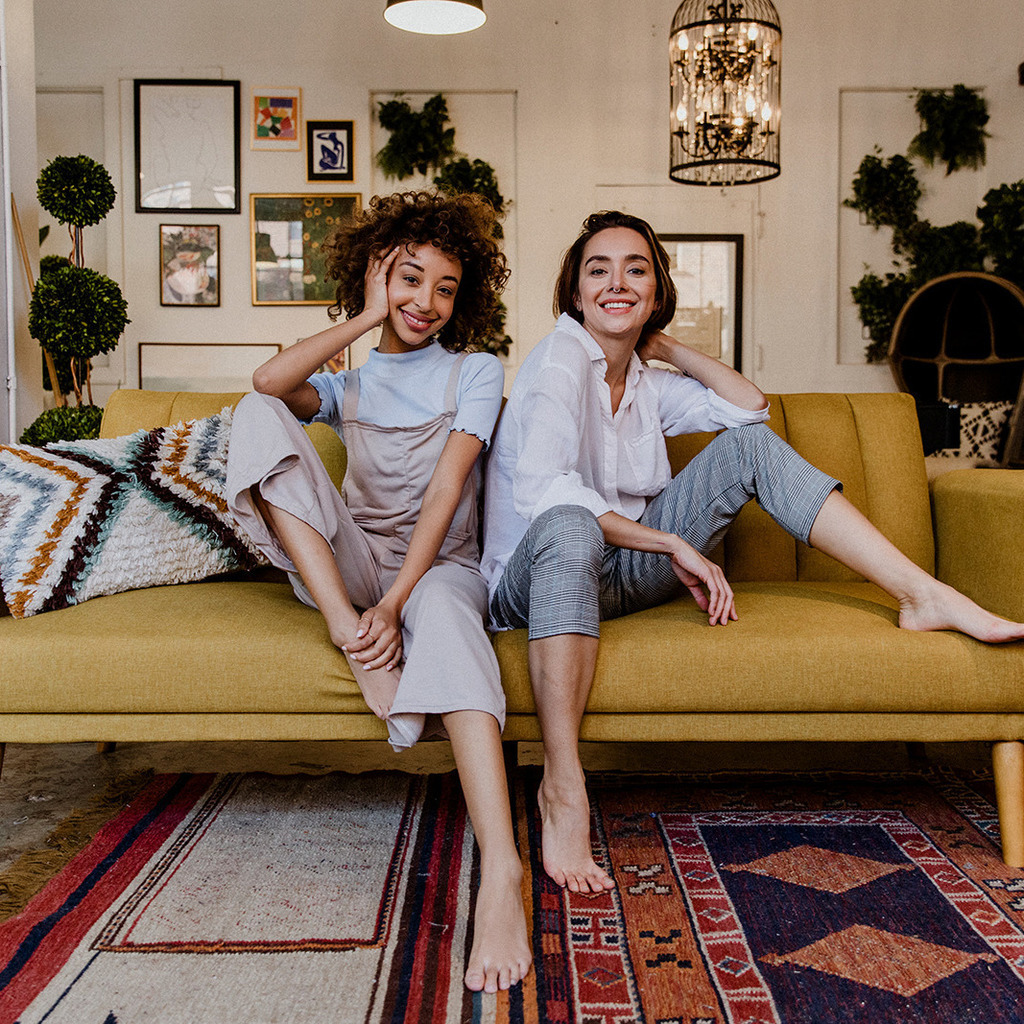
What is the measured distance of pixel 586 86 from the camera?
5.28 m

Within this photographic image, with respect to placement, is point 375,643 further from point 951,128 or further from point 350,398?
point 951,128

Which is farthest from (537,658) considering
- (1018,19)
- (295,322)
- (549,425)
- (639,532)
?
(1018,19)

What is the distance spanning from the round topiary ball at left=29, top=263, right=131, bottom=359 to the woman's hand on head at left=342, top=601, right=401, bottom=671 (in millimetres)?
2793

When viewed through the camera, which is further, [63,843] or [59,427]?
[59,427]

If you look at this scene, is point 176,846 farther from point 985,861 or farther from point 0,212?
point 0,212

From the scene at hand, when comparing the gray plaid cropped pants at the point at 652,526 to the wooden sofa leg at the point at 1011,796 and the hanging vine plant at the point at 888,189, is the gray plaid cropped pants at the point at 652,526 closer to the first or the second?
the wooden sofa leg at the point at 1011,796

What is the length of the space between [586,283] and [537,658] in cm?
79

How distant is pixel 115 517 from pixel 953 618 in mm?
1511

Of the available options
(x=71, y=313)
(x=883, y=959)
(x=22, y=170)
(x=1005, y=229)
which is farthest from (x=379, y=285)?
(x=1005, y=229)

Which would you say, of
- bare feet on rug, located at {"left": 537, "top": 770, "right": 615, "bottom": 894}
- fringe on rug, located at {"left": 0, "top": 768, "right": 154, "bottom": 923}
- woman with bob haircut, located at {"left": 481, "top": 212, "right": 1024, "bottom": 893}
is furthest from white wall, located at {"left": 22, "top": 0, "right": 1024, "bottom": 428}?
bare feet on rug, located at {"left": 537, "top": 770, "right": 615, "bottom": 894}

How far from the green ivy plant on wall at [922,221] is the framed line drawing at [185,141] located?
3.37 metres

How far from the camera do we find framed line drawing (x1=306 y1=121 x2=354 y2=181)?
17.4 feet

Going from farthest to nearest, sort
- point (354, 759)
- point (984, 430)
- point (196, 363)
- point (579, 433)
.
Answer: point (196, 363)
point (984, 430)
point (354, 759)
point (579, 433)

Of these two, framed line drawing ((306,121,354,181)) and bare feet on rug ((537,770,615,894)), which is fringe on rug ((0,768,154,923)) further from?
framed line drawing ((306,121,354,181))
